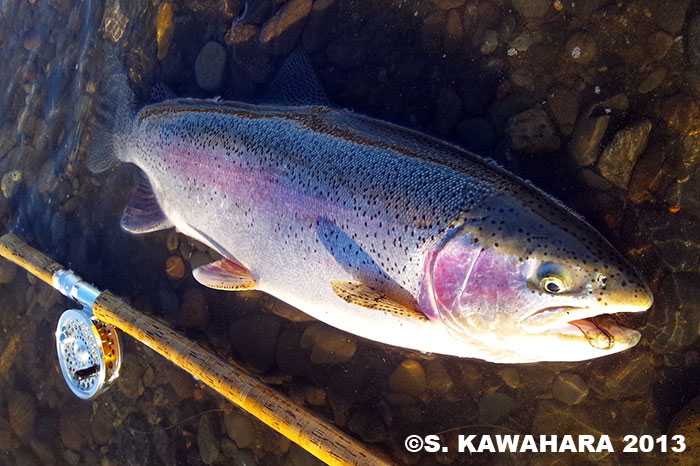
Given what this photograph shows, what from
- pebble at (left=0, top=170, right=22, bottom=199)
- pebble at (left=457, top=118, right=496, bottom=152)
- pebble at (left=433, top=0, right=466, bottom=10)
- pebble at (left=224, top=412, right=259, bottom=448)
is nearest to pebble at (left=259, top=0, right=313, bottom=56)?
pebble at (left=433, top=0, right=466, bottom=10)

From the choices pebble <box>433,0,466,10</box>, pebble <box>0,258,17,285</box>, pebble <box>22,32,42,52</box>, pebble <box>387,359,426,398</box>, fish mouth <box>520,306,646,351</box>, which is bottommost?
pebble <box>0,258,17,285</box>

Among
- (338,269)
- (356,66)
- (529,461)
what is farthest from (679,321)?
(356,66)

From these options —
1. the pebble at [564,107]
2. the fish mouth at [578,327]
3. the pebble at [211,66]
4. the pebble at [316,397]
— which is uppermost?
the pebble at [564,107]

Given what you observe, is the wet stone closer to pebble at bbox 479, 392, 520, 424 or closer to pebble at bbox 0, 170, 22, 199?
pebble at bbox 479, 392, 520, 424

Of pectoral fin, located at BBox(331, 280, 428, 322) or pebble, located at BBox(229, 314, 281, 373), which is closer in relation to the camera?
pectoral fin, located at BBox(331, 280, 428, 322)

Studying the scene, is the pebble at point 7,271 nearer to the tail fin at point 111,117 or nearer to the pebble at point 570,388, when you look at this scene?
the tail fin at point 111,117

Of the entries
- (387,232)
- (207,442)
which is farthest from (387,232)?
(207,442)

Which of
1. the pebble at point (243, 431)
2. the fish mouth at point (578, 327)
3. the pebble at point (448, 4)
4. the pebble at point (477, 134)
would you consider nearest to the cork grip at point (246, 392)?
the pebble at point (243, 431)

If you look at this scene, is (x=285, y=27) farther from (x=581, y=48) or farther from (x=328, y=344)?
(x=328, y=344)
